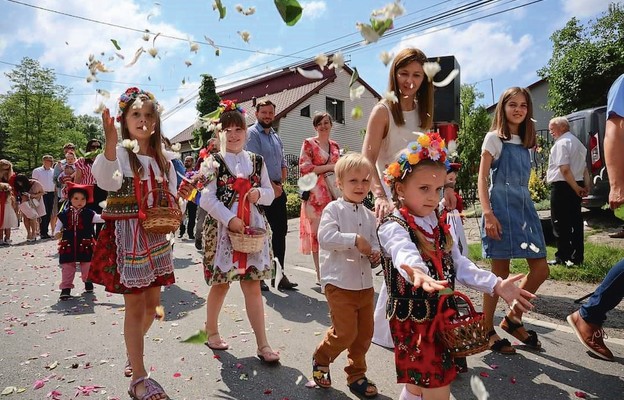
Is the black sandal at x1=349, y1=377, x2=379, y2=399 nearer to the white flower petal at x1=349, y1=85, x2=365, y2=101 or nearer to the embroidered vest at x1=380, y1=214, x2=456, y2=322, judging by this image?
the embroidered vest at x1=380, y1=214, x2=456, y2=322

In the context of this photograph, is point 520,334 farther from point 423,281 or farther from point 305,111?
point 305,111

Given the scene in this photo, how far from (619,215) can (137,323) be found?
10.3 metres

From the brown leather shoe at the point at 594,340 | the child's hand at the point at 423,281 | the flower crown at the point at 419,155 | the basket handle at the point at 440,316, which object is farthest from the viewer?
the brown leather shoe at the point at 594,340

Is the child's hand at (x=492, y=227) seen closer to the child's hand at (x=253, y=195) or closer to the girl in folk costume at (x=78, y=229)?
the child's hand at (x=253, y=195)

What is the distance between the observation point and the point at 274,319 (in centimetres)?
446

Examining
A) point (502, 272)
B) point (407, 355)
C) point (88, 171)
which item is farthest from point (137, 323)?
point (88, 171)

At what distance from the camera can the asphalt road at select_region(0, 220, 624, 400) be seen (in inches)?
115

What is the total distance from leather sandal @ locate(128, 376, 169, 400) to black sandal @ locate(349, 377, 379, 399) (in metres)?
1.19

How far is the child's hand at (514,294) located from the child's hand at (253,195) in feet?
6.67

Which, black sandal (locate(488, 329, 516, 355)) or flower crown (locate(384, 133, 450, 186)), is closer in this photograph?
flower crown (locate(384, 133, 450, 186))

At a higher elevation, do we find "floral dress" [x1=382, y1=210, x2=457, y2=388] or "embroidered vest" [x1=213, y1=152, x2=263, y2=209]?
"embroidered vest" [x1=213, y1=152, x2=263, y2=209]

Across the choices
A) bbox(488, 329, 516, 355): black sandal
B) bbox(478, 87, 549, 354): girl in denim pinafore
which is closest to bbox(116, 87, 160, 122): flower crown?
bbox(478, 87, 549, 354): girl in denim pinafore

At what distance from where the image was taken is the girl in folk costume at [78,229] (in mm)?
5875

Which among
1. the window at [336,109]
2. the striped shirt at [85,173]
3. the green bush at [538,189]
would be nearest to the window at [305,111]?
the window at [336,109]
